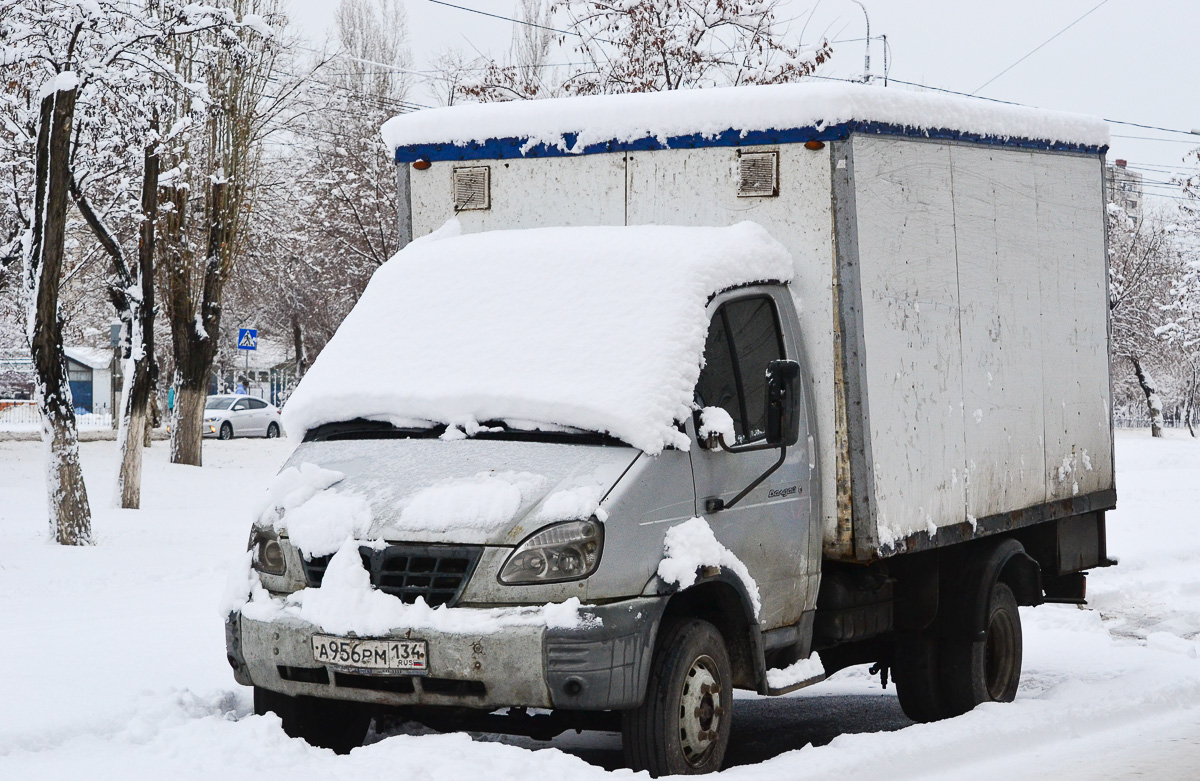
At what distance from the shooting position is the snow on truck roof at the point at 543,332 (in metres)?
5.74

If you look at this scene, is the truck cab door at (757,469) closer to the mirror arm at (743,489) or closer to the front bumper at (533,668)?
the mirror arm at (743,489)

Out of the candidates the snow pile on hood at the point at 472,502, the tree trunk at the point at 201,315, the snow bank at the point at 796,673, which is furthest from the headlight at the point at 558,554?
the tree trunk at the point at 201,315

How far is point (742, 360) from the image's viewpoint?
6.27 meters

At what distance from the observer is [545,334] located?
607 centimetres

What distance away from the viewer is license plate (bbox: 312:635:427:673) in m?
5.32

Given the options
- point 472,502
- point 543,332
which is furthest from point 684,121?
point 472,502

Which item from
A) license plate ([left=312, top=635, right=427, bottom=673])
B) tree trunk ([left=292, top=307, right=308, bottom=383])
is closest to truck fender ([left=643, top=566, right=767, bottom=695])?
license plate ([left=312, top=635, right=427, bottom=673])

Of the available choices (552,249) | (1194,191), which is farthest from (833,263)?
(1194,191)

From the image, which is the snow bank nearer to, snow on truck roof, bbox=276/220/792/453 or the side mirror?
the side mirror

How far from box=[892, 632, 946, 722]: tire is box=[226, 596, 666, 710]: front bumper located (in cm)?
266

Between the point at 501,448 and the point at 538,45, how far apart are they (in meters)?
30.9

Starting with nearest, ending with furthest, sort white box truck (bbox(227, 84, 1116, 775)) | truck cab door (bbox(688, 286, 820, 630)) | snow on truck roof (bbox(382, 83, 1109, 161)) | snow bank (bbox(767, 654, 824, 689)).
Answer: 1. white box truck (bbox(227, 84, 1116, 775))
2. truck cab door (bbox(688, 286, 820, 630))
3. snow bank (bbox(767, 654, 824, 689))
4. snow on truck roof (bbox(382, 83, 1109, 161))

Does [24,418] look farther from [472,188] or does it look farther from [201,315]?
[472,188]

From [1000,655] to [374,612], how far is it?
12.9 feet
